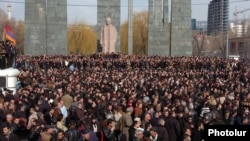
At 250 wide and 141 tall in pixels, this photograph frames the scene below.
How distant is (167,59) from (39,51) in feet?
42.0

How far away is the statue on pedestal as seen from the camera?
37.2 m

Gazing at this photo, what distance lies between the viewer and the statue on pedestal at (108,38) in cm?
3722

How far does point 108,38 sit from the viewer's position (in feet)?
123

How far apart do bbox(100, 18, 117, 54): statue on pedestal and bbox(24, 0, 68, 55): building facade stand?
533cm

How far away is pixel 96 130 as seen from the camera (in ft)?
34.7

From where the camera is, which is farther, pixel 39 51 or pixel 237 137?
pixel 39 51

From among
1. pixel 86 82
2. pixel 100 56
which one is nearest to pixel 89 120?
pixel 86 82

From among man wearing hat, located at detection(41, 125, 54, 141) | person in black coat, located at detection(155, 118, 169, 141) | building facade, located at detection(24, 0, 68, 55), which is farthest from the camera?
building facade, located at detection(24, 0, 68, 55)

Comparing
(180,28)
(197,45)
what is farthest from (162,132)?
(197,45)

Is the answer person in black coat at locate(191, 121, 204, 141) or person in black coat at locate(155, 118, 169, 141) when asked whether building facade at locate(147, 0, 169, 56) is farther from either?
person in black coat at locate(191, 121, 204, 141)

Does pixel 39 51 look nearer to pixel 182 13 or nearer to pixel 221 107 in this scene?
pixel 182 13

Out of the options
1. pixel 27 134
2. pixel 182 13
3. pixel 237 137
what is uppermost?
pixel 182 13

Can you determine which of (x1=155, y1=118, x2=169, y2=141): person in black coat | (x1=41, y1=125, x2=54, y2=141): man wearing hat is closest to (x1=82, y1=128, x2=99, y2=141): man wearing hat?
(x1=41, y1=125, x2=54, y2=141): man wearing hat

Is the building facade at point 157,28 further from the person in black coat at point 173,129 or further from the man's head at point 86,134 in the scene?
the man's head at point 86,134
